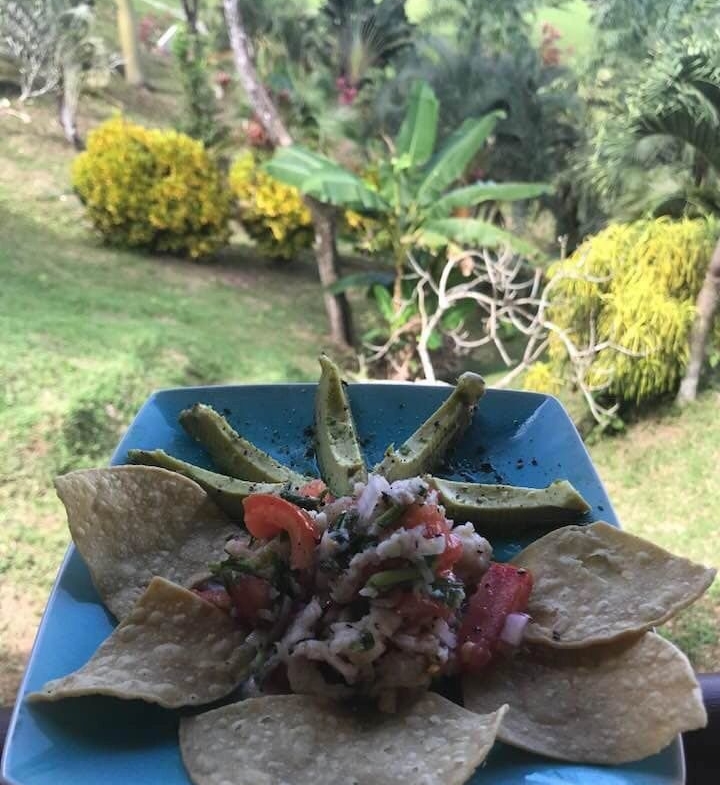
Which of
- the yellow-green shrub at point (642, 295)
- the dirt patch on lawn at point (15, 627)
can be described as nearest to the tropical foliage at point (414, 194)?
the yellow-green shrub at point (642, 295)

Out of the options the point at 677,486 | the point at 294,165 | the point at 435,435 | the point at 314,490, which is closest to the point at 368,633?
the point at 314,490

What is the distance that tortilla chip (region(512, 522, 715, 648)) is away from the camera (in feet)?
3.11

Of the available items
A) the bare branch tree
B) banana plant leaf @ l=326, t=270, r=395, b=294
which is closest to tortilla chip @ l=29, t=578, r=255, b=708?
the bare branch tree

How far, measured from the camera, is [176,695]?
0.87m

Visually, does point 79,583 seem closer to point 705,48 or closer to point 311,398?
point 311,398

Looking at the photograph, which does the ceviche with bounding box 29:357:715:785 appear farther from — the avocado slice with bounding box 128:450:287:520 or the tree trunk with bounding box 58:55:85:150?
the tree trunk with bounding box 58:55:85:150

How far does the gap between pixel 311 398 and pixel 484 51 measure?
5.00 m

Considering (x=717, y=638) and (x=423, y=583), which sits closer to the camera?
(x=423, y=583)

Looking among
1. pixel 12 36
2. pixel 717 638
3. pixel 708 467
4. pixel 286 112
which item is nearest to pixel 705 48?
pixel 708 467

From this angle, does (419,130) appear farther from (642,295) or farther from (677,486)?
(677,486)

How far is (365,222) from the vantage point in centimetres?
535

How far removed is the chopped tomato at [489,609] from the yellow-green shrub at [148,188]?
480 cm

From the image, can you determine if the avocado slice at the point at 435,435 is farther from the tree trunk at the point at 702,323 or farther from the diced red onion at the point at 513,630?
the tree trunk at the point at 702,323

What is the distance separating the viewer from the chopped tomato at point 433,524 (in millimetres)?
927
